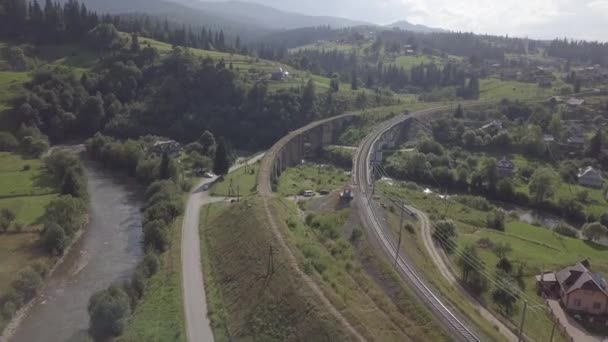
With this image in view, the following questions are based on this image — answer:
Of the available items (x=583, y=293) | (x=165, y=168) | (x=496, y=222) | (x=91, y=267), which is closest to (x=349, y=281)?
(x=583, y=293)

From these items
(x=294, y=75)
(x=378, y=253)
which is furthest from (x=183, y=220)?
(x=294, y=75)

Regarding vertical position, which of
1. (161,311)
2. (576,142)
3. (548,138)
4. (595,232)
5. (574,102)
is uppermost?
(574,102)

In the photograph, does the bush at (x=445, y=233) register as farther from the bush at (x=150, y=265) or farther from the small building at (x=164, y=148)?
the small building at (x=164, y=148)

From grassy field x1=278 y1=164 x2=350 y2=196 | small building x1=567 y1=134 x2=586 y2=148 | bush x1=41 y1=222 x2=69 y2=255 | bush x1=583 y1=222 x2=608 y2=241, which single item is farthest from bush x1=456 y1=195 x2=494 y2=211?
bush x1=41 y1=222 x2=69 y2=255

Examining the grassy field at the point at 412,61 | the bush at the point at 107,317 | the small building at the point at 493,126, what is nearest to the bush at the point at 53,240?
the bush at the point at 107,317

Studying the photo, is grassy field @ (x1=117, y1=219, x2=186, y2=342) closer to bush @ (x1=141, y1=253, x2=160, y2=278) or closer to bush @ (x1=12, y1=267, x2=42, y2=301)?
bush @ (x1=141, y1=253, x2=160, y2=278)

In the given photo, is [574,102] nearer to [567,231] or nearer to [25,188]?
[567,231]

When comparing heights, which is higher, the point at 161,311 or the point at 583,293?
the point at 583,293
